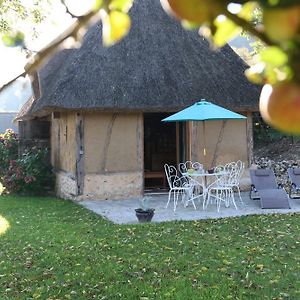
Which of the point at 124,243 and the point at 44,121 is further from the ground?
the point at 44,121

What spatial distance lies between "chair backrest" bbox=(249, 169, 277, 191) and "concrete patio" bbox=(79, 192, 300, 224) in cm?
37

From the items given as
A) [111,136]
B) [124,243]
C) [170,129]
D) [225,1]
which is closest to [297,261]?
[124,243]

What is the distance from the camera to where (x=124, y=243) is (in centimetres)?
650

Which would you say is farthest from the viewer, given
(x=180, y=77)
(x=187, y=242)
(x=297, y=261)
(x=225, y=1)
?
(x=180, y=77)

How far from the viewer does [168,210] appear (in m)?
9.22

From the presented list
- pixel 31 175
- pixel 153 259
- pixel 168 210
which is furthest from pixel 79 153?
pixel 153 259

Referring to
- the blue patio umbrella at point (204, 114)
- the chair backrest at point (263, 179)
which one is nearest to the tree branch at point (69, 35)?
the blue patio umbrella at point (204, 114)

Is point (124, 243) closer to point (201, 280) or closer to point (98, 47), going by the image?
point (201, 280)

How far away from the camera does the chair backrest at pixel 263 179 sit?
998cm

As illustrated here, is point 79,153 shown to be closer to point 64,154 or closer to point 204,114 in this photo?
point 64,154

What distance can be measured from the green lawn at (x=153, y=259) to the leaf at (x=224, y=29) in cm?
415

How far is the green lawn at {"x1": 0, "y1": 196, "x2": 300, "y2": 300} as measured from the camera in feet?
15.4

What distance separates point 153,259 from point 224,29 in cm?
530

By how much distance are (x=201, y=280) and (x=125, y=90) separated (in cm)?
663
